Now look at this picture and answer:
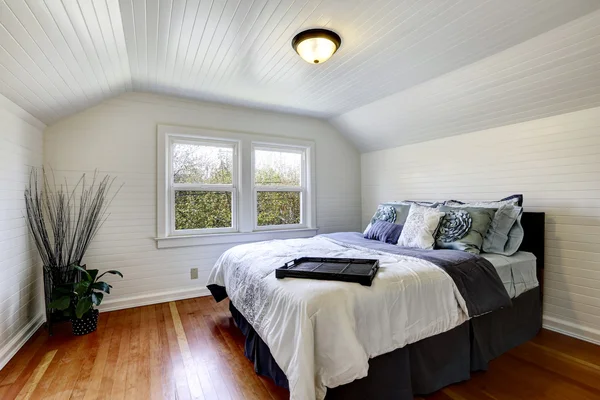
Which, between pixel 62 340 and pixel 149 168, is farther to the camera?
pixel 149 168

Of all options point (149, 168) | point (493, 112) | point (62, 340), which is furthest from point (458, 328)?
point (149, 168)

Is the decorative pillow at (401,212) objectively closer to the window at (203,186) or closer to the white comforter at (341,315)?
the white comforter at (341,315)

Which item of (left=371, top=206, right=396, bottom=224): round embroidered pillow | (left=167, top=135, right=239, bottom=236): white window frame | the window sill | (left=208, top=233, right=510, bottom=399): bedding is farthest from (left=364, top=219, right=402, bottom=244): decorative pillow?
(left=167, top=135, right=239, bottom=236): white window frame

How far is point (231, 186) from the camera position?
3.67 meters

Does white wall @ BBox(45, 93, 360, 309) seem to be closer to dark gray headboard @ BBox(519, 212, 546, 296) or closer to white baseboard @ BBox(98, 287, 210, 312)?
white baseboard @ BBox(98, 287, 210, 312)

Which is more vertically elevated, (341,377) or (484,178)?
(484,178)

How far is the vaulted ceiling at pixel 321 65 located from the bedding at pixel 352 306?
1546 mm

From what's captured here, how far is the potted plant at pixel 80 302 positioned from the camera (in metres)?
2.33

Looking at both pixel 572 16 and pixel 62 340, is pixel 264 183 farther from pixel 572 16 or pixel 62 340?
pixel 572 16

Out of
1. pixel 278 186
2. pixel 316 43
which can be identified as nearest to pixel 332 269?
pixel 316 43

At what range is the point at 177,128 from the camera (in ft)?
10.8

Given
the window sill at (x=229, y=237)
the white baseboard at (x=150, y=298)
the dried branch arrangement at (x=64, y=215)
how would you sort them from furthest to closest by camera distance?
the window sill at (x=229, y=237)
the white baseboard at (x=150, y=298)
the dried branch arrangement at (x=64, y=215)

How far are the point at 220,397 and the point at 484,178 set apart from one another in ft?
9.97

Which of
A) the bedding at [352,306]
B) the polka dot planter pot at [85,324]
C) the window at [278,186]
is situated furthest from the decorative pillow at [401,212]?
Result: the polka dot planter pot at [85,324]
